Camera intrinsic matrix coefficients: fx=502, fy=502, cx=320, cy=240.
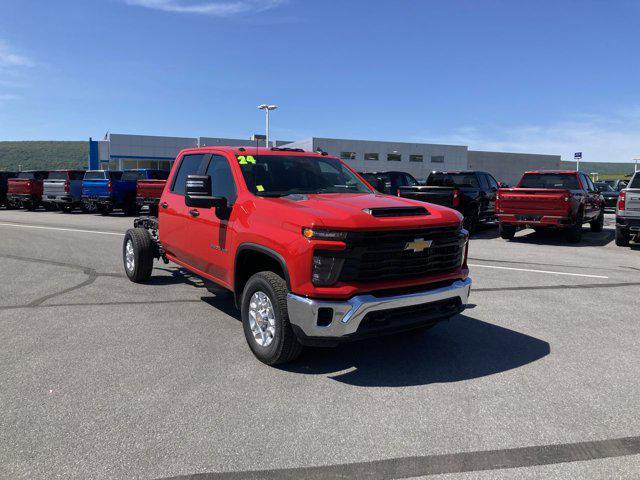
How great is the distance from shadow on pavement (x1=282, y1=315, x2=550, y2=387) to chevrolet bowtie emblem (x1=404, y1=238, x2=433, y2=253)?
41.8 inches

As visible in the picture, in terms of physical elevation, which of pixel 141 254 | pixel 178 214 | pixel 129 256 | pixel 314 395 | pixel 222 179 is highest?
pixel 222 179

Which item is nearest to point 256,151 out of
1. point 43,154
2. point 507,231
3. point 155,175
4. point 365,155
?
point 507,231

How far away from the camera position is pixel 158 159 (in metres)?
64.9

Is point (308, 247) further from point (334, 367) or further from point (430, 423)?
point (430, 423)

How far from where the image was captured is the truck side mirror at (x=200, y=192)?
15.4 feet

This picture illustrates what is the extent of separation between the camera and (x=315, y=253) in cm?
382

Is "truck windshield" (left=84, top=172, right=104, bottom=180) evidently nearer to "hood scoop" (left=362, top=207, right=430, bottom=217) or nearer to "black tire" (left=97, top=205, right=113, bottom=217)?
"black tire" (left=97, top=205, right=113, bottom=217)

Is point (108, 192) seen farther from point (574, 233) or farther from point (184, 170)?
point (574, 233)

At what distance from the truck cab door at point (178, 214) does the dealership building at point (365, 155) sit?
53320mm

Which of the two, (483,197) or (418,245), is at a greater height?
(483,197)

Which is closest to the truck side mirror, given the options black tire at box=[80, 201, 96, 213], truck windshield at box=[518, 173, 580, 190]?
truck windshield at box=[518, 173, 580, 190]

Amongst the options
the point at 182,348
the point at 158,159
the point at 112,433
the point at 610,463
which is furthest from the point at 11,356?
the point at 158,159

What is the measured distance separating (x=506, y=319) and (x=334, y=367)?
250 centimetres

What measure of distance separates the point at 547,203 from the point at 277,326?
1073cm
